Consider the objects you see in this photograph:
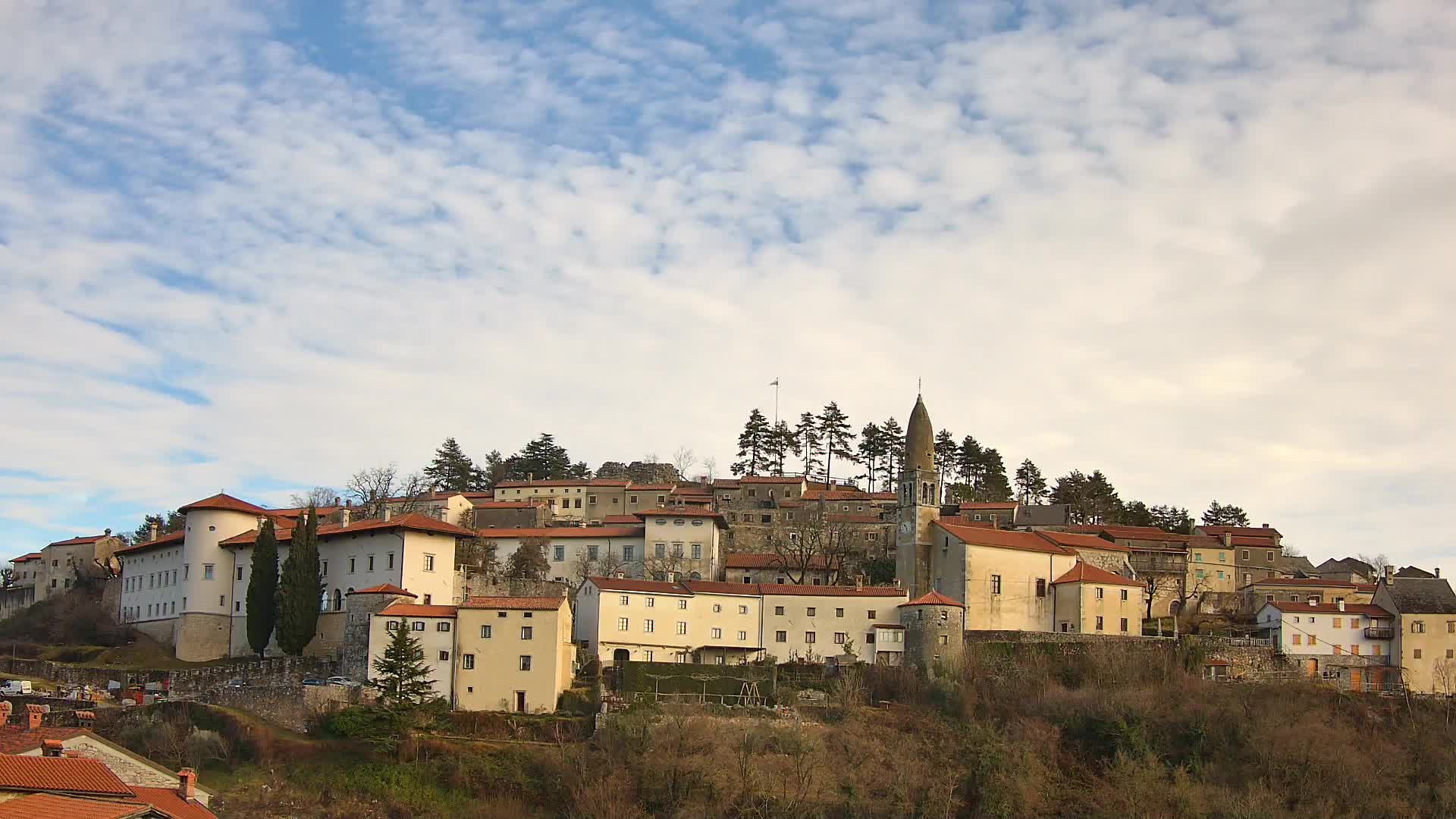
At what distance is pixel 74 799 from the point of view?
103 ft

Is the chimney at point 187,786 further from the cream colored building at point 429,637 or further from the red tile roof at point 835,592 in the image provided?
the red tile roof at point 835,592

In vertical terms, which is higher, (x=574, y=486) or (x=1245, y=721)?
(x=574, y=486)

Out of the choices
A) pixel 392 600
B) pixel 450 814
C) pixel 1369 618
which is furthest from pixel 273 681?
pixel 1369 618

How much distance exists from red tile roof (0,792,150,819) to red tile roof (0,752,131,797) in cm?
42

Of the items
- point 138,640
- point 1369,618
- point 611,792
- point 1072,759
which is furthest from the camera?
point 138,640

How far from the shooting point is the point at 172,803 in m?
36.2

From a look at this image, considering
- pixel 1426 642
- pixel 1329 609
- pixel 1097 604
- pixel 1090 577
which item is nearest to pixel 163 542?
pixel 1090 577

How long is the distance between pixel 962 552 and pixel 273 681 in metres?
33.2

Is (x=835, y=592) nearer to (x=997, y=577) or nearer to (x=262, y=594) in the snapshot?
(x=997, y=577)

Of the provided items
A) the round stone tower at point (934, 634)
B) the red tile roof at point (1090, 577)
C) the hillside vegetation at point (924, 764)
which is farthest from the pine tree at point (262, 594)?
the red tile roof at point (1090, 577)

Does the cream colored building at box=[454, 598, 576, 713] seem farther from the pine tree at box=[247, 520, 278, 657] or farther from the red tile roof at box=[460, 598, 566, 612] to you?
the pine tree at box=[247, 520, 278, 657]

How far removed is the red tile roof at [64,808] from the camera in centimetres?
2991

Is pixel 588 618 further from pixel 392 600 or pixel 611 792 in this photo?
pixel 611 792

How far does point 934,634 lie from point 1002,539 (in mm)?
10750
